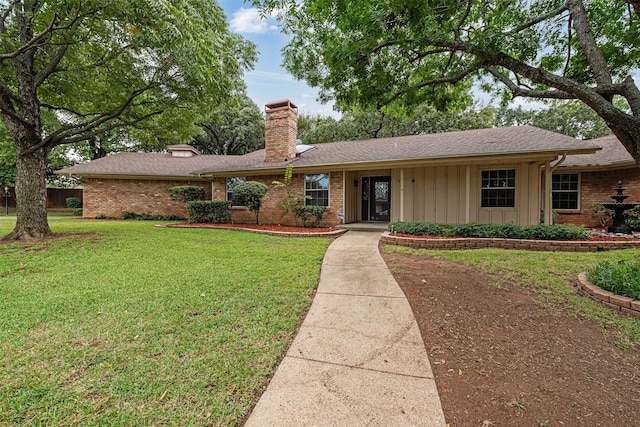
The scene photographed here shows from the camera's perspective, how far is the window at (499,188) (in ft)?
28.0

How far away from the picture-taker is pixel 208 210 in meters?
10.8

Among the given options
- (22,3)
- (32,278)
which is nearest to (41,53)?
(22,3)

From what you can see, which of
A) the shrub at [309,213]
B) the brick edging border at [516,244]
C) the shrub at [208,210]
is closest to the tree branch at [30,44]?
the shrub at [208,210]

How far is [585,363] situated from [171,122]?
11.1m

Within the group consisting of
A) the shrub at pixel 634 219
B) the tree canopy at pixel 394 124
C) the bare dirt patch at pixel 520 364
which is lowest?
the bare dirt patch at pixel 520 364

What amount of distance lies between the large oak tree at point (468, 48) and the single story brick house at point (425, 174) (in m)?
2.13

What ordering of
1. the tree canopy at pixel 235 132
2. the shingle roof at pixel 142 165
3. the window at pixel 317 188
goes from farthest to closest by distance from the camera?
the tree canopy at pixel 235 132 < the shingle roof at pixel 142 165 < the window at pixel 317 188

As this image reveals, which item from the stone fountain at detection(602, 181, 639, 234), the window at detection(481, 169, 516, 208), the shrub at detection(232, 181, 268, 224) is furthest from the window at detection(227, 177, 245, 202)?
the stone fountain at detection(602, 181, 639, 234)

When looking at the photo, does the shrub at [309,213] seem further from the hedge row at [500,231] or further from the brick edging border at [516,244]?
the brick edging border at [516,244]

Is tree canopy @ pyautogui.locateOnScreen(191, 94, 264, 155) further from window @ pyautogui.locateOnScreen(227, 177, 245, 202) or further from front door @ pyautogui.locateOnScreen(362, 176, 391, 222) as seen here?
front door @ pyautogui.locateOnScreen(362, 176, 391, 222)

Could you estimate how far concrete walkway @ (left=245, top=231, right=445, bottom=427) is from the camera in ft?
5.36

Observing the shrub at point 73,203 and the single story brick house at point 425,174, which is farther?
the shrub at point 73,203

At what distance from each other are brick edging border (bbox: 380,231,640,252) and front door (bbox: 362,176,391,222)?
4674 mm

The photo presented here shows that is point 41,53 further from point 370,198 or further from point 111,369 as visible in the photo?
point 370,198
